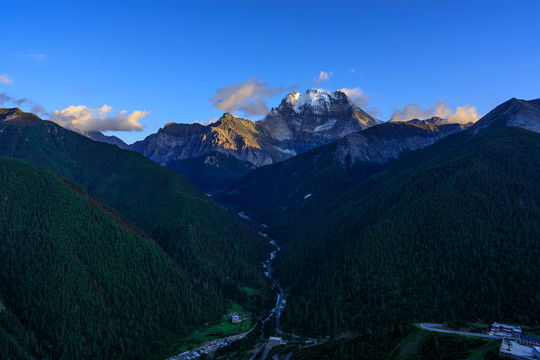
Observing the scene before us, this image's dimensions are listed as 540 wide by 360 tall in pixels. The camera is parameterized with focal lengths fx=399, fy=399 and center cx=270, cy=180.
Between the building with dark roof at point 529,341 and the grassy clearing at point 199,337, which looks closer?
the building with dark roof at point 529,341

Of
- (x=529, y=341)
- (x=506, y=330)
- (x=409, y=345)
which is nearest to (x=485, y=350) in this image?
(x=529, y=341)

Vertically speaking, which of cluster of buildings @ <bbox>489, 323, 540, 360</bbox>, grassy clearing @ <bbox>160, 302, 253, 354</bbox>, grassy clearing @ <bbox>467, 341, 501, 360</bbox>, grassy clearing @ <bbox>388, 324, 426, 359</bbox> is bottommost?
grassy clearing @ <bbox>160, 302, 253, 354</bbox>

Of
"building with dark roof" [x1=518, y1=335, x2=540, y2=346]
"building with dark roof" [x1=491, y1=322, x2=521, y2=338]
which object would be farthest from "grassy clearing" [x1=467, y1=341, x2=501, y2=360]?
"building with dark roof" [x1=491, y1=322, x2=521, y2=338]

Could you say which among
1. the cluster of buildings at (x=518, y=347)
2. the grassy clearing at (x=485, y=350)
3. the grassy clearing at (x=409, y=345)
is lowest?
the grassy clearing at (x=409, y=345)

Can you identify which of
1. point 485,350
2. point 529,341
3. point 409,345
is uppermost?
point 529,341

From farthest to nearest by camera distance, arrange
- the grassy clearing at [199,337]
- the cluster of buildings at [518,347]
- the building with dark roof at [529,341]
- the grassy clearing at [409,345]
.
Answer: the grassy clearing at [199,337], the grassy clearing at [409,345], the building with dark roof at [529,341], the cluster of buildings at [518,347]

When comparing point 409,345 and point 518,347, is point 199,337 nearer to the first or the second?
point 409,345

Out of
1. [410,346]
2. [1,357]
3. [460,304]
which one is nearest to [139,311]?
[1,357]

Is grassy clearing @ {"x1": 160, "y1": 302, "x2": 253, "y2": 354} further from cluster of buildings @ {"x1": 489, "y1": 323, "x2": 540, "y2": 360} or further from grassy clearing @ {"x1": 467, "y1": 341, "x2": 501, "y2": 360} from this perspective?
cluster of buildings @ {"x1": 489, "y1": 323, "x2": 540, "y2": 360}

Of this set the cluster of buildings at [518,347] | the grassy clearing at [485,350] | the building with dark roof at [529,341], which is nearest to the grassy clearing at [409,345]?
the grassy clearing at [485,350]

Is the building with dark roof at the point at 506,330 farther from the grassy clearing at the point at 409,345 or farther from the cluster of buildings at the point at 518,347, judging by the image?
the grassy clearing at the point at 409,345

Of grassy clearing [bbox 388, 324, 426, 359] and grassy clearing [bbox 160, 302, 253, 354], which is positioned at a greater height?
grassy clearing [bbox 388, 324, 426, 359]

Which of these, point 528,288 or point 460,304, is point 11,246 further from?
point 528,288
